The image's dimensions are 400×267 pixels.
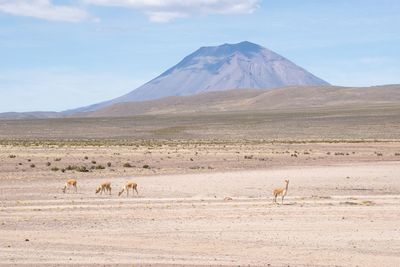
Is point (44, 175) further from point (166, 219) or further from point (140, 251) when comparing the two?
point (140, 251)

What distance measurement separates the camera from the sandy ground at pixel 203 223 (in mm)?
13531

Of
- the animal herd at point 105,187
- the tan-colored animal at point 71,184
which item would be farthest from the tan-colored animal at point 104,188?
the tan-colored animal at point 71,184

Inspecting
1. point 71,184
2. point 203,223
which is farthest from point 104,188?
point 203,223

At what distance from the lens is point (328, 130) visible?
8125 cm

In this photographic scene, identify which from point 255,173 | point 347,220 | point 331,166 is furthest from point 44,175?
point 347,220

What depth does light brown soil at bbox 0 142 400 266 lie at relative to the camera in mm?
13648

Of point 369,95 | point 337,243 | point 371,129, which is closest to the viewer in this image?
point 337,243

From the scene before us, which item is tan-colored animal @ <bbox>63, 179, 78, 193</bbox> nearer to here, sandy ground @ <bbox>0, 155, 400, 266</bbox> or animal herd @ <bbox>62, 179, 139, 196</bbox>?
animal herd @ <bbox>62, 179, 139, 196</bbox>

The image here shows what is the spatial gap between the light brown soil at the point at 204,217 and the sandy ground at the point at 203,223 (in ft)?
0.08

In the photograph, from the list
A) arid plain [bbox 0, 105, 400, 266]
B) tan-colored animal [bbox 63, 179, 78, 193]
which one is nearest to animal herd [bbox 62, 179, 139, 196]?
tan-colored animal [bbox 63, 179, 78, 193]

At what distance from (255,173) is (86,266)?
70.0 feet

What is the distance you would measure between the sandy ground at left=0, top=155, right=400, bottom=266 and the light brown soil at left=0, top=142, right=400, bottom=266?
2 cm

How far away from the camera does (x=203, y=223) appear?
17.5m

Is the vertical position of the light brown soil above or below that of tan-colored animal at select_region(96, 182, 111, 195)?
below
